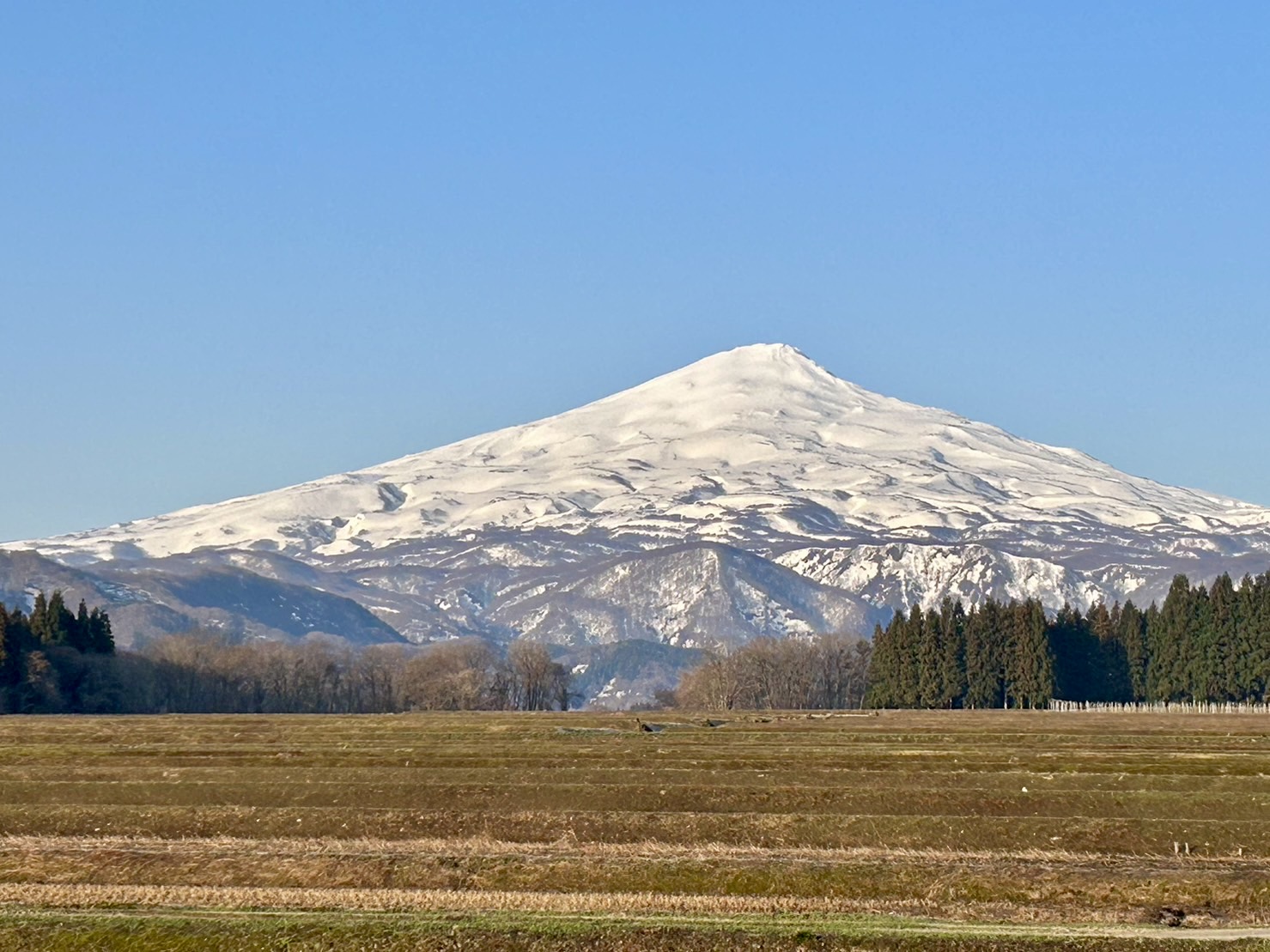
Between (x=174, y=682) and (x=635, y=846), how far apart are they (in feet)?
428

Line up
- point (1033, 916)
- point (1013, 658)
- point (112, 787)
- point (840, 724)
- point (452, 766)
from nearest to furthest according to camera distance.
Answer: point (1033, 916) → point (112, 787) → point (452, 766) → point (840, 724) → point (1013, 658)

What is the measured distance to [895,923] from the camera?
111 ft

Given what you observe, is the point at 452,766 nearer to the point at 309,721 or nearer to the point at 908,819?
the point at 908,819

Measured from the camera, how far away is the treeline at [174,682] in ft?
448

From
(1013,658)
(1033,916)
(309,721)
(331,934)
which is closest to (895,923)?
(1033,916)

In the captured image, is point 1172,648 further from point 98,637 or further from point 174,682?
point 98,637

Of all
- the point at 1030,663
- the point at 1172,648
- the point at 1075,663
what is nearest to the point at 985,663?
the point at 1030,663

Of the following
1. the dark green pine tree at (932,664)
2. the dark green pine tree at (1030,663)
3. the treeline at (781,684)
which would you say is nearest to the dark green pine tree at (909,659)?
the dark green pine tree at (932,664)

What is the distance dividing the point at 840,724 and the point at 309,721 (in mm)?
32399

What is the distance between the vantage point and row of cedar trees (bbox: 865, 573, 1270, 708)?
145 metres

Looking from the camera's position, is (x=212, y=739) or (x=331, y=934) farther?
(x=212, y=739)

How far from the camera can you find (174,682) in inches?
6639

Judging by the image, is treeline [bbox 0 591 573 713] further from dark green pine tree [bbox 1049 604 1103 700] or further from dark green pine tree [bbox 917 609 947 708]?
dark green pine tree [bbox 1049 604 1103 700]

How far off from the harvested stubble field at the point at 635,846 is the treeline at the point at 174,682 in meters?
61.1
